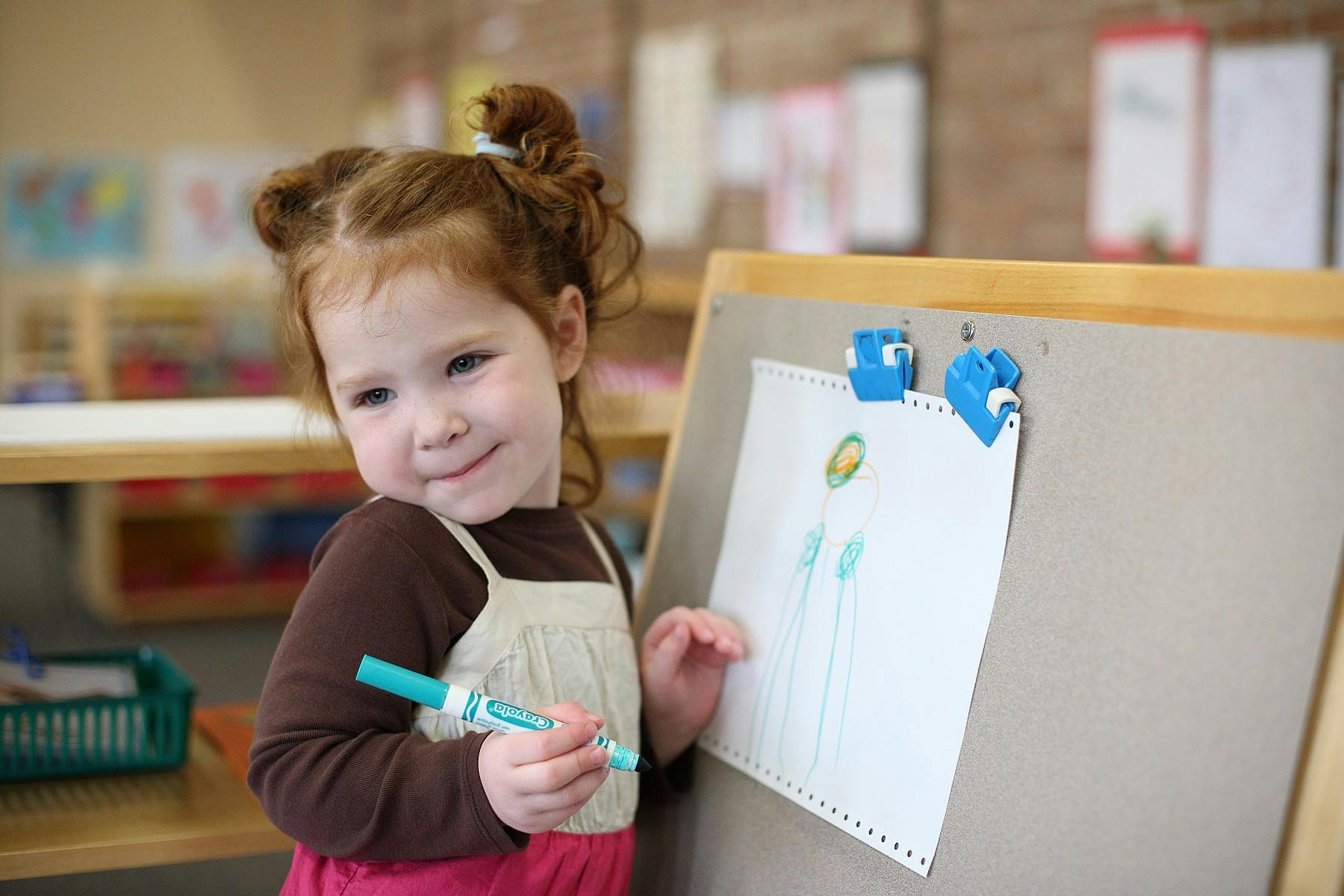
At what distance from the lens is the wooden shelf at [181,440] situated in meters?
1.14

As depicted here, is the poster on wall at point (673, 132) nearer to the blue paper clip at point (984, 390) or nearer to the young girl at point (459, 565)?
the young girl at point (459, 565)

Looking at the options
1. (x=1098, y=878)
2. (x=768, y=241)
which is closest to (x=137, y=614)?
(x=768, y=241)

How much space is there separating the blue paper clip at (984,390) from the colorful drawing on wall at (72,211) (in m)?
6.61

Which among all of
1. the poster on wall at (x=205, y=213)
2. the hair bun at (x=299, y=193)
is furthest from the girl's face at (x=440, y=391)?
the poster on wall at (x=205, y=213)

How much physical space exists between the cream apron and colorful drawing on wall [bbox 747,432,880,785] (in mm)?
115

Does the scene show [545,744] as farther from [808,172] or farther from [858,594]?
[808,172]

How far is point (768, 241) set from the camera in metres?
3.82

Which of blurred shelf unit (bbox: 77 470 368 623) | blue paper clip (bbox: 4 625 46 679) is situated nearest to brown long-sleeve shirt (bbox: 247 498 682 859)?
blue paper clip (bbox: 4 625 46 679)

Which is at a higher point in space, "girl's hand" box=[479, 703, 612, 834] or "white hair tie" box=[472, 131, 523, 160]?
"white hair tie" box=[472, 131, 523, 160]

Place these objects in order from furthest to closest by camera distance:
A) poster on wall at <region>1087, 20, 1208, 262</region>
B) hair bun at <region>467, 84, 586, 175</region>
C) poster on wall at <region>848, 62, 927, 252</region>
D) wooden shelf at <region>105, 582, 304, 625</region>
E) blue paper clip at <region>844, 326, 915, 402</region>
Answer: wooden shelf at <region>105, 582, 304, 625</region>, poster on wall at <region>848, 62, 927, 252</region>, poster on wall at <region>1087, 20, 1208, 262</region>, hair bun at <region>467, 84, 586, 175</region>, blue paper clip at <region>844, 326, 915, 402</region>

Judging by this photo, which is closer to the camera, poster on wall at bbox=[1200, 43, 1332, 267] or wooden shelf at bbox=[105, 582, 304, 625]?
poster on wall at bbox=[1200, 43, 1332, 267]

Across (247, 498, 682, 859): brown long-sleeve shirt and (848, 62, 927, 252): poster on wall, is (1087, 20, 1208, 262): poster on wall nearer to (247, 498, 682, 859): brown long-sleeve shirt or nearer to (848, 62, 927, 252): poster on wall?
(848, 62, 927, 252): poster on wall

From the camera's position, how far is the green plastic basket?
4.20ft

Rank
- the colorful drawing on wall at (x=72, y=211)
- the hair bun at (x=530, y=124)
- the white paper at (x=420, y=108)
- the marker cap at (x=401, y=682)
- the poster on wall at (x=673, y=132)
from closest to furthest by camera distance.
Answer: the marker cap at (x=401, y=682) < the hair bun at (x=530, y=124) < the poster on wall at (x=673, y=132) < the white paper at (x=420, y=108) < the colorful drawing on wall at (x=72, y=211)
